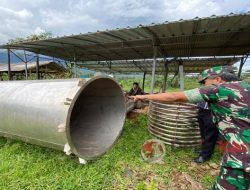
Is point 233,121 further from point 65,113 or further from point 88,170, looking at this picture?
point 88,170

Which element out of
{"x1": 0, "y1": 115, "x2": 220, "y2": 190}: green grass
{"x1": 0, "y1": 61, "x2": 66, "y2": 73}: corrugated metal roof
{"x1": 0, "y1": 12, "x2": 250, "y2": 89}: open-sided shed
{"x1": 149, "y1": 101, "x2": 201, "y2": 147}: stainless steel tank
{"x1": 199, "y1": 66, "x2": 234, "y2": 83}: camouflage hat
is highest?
{"x1": 0, "y1": 12, "x2": 250, "y2": 89}: open-sided shed

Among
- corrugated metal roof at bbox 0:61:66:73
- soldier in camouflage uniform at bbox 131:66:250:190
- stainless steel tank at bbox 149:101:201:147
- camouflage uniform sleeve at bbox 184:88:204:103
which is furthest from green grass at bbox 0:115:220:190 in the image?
corrugated metal roof at bbox 0:61:66:73

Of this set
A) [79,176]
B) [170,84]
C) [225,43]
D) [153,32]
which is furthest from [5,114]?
[170,84]

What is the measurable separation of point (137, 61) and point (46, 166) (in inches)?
434

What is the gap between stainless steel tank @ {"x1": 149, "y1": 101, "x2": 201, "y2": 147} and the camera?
4121mm

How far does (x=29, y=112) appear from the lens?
2.93m

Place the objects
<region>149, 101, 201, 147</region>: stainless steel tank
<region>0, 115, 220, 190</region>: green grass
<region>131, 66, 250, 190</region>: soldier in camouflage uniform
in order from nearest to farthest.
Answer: <region>131, 66, 250, 190</region>: soldier in camouflage uniform < <region>0, 115, 220, 190</region>: green grass < <region>149, 101, 201, 147</region>: stainless steel tank

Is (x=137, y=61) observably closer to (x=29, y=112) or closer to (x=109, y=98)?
(x=109, y=98)

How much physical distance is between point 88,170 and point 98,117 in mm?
1031

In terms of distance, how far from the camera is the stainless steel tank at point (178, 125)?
162 inches

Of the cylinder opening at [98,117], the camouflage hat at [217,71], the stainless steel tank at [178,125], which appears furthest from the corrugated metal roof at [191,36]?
the camouflage hat at [217,71]

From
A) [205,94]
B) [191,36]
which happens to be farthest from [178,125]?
[191,36]

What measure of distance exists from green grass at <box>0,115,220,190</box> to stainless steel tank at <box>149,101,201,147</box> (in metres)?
0.24

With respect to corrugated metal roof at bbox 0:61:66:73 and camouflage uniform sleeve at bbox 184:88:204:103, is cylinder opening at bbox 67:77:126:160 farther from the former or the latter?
corrugated metal roof at bbox 0:61:66:73
